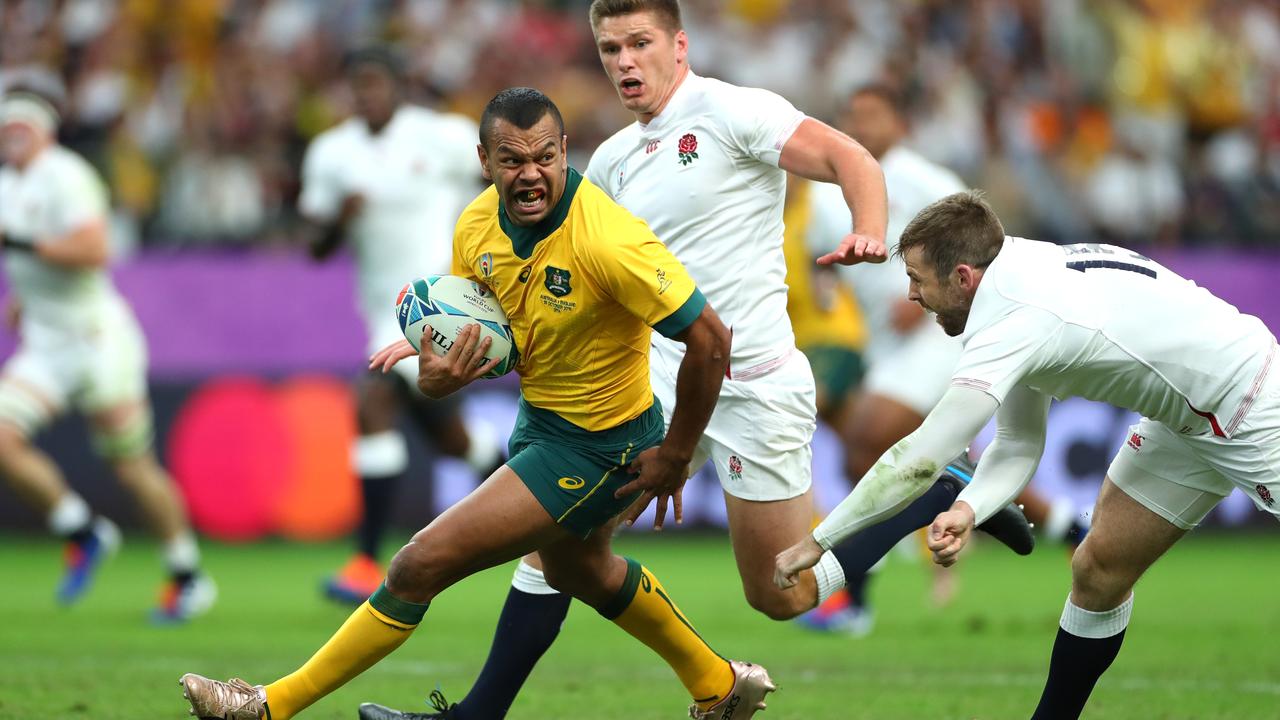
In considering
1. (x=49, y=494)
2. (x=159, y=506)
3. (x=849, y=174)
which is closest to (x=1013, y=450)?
(x=849, y=174)

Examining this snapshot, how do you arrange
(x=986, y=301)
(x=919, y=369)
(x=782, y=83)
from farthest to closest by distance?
1. (x=782, y=83)
2. (x=919, y=369)
3. (x=986, y=301)

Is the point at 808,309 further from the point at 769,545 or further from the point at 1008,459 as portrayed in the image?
the point at 1008,459

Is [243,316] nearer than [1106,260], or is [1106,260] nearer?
[1106,260]

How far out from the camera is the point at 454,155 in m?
11.0

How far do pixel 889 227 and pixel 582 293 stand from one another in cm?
441

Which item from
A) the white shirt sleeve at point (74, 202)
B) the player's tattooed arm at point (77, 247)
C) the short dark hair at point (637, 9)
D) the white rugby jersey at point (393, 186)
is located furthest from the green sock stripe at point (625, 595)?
the white shirt sleeve at point (74, 202)

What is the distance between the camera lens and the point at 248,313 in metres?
14.2

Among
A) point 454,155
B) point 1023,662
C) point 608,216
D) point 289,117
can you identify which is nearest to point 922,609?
point 1023,662

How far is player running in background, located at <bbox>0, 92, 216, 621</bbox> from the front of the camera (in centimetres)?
1036

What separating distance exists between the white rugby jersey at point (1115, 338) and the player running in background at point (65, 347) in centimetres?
659

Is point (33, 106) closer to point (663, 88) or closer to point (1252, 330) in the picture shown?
point (663, 88)

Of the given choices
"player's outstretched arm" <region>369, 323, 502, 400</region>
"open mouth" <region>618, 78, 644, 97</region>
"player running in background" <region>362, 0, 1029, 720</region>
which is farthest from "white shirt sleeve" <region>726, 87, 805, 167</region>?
"player's outstretched arm" <region>369, 323, 502, 400</region>

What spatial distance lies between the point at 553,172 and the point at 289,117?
1115cm

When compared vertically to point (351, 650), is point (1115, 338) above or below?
above
